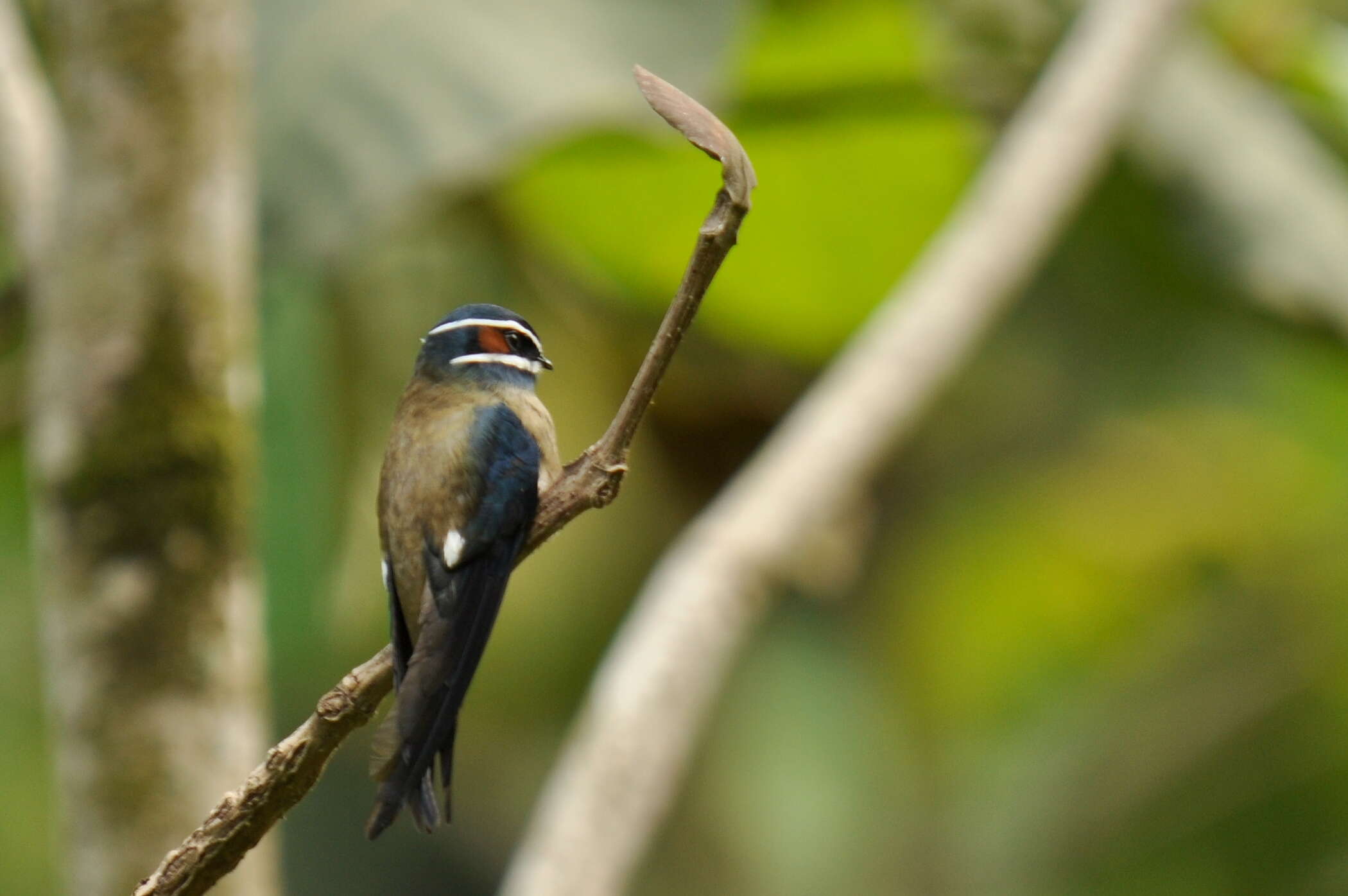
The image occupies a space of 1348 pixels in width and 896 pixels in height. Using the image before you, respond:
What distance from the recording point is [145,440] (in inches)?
105

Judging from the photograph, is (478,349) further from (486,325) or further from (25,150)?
(25,150)

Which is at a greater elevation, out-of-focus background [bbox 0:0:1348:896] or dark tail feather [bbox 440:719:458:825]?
dark tail feather [bbox 440:719:458:825]

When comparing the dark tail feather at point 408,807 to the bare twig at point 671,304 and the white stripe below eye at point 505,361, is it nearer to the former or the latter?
the bare twig at point 671,304

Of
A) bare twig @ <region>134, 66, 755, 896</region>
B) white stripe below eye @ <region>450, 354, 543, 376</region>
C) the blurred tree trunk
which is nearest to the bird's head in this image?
white stripe below eye @ <region>450, 354, 543, 376</region>

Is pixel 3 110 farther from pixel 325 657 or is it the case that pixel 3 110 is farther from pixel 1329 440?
pixel 1329 440

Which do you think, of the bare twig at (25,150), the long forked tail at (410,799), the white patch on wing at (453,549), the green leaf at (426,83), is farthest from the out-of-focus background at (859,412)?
the long forked tail at (410,799)

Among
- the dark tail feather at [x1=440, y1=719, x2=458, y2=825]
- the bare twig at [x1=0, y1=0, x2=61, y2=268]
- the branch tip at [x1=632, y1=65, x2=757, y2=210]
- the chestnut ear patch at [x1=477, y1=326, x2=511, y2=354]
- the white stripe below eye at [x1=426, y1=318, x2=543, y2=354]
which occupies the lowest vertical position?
the bare twig at [x1=0, y1=0, x2=61, y2=268]

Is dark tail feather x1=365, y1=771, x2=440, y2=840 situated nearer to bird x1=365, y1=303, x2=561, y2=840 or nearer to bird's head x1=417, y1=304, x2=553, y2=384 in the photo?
bird x1=365, y1=303, x2=561, y2=840

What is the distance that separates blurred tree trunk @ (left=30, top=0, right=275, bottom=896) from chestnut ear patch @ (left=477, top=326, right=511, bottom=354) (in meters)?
1.54

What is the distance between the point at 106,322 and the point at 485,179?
1.81 m

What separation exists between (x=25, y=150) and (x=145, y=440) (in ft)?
3.20

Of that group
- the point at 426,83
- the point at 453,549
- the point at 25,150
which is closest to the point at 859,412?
the point at 426,83

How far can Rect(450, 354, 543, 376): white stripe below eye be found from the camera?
1.24 meters

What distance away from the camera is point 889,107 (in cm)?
564
